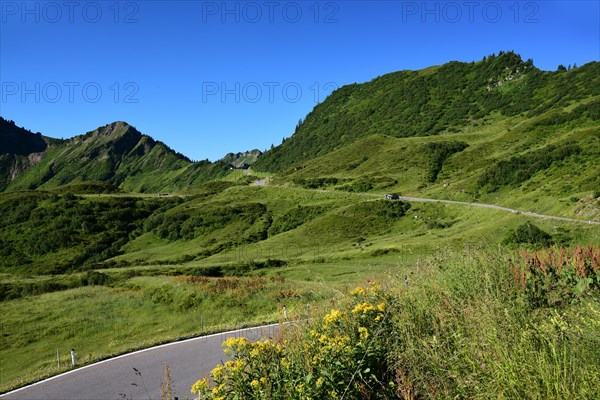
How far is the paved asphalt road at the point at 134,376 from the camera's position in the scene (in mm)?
12242

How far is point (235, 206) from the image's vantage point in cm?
11144

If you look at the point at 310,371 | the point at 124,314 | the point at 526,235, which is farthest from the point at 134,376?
the point at 526,235

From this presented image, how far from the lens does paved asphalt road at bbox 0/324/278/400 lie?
40.2ft

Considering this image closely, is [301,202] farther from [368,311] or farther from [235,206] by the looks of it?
[368,311]

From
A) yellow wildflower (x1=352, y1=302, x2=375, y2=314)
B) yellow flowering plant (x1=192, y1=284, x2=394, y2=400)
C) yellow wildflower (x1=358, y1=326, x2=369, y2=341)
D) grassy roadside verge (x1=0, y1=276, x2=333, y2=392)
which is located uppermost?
yellow wildflower (x1=352, y1=302, x2=375, y2=314)

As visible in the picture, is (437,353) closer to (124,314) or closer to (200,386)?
(200,386)

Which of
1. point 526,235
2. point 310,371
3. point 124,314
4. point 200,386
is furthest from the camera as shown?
point 526,235

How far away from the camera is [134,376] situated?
44.9ft

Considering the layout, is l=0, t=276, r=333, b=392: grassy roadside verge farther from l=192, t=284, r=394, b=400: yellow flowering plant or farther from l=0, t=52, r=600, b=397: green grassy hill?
l=192, t=284, r=394, b=400: yellow flowering plant

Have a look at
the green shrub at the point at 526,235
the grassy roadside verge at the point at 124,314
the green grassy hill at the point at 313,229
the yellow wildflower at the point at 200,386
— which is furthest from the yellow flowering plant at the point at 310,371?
the green shrub at the point at 526,235

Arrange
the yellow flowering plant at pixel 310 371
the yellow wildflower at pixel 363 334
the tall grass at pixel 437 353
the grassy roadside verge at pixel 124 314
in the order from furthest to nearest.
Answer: the grassy roadside verge at pixel 124 314, the yellow wildflower at pixel 363 334, the yellow flowering plant at pixel 310 371, the tall grass at pixel 437 353

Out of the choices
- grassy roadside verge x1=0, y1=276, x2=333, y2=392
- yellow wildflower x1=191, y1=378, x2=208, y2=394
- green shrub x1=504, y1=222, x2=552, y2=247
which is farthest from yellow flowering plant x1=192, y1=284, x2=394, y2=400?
green shrub x1=504, y1=222, x2=552, y2=247

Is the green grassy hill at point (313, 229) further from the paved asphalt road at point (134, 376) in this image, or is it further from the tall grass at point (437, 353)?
the paved asphalt road at point (134, 376)

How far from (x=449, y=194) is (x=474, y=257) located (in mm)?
78021
